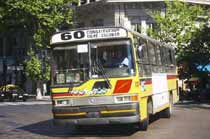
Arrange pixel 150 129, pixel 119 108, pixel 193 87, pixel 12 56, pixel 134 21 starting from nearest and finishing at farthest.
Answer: pixel 119 108 < pixel 150 129 < pixel 193 87 < pixel 134 21 < pixel 12 56

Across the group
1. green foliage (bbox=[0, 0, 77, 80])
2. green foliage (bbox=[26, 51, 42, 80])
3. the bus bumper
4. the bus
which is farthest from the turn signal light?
green foliage (bbox=[26, 51, 42, 80])

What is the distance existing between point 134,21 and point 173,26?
7.01 meters

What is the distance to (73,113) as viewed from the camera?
15500mm

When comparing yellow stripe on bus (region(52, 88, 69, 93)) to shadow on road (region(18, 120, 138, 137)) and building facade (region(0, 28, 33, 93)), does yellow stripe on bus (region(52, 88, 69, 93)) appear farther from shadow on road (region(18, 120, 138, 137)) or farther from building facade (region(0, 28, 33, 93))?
building facade (region(0, 28, 33, 93))

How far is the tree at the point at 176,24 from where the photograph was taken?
47.6 m

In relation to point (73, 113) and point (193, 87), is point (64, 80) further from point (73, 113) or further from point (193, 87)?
point (193, 87)

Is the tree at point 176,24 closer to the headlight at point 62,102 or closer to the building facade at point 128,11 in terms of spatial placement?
the building facade at point 128,11

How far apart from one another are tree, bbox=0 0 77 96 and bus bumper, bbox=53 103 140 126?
3301 centimetres

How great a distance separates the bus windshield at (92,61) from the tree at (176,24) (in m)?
31.6

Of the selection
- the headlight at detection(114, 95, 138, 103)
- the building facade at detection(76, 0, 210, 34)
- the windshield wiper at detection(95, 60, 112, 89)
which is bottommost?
the headlight at detection(114, 95, 138, 103)

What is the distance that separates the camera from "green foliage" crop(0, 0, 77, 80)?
4838 centimetres

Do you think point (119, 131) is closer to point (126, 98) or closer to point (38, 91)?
point (126, 98)

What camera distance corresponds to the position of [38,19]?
4947cm

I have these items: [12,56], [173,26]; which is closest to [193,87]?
[173,26]
